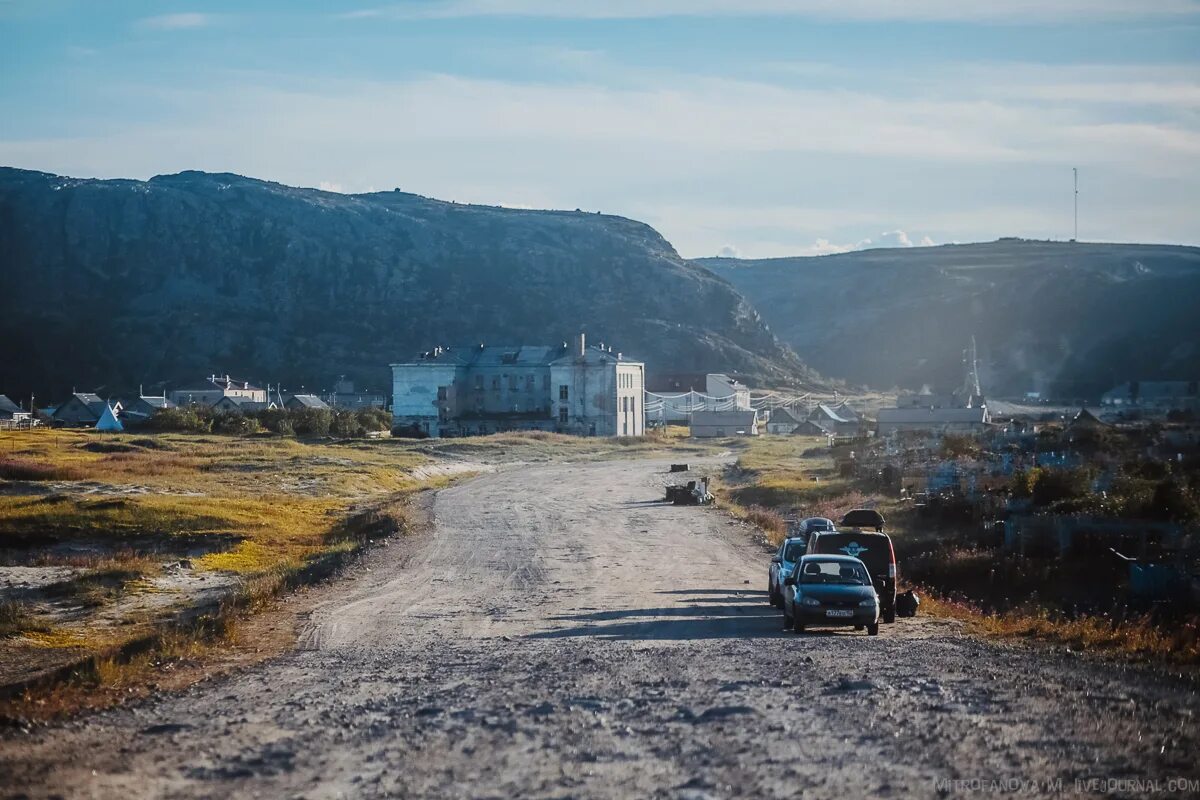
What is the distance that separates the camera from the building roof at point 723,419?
122625 millimetres

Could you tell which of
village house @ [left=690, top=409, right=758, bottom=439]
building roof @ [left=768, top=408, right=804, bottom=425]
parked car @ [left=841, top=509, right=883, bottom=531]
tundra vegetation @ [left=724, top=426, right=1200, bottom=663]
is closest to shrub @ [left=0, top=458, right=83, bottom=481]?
tundra vegetation @ [left=724, top=426, right=1200, bottom=663]

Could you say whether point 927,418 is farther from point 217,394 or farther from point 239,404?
point 217,394

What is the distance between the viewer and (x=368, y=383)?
7308 inches

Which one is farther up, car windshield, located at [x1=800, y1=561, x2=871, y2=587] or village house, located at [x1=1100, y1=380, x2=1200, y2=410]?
village house, located at [x1=1100, y1=380, x2=1200, y2=410]

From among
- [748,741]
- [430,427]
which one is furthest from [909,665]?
[430,427]

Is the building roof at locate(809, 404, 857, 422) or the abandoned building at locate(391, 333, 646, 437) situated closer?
the abandoned building at locate(391, 333, 646, 437)

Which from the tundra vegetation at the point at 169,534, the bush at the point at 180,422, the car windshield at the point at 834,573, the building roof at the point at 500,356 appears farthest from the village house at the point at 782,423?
the car windshield at the point at 834,573

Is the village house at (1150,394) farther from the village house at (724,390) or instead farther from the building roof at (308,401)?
the building roof at (308,401)

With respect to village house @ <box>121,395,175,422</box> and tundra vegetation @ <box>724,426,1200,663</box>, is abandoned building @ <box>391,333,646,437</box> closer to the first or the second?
village house @ <box>121,395,175,422</box>

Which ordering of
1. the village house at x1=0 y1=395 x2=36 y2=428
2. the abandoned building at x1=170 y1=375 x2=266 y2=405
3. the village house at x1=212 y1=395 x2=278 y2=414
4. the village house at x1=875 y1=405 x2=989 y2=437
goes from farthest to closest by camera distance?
the abandoned building at x1=170 y1=375 x2=266 y2=405
the village house at x1=212 y1=395 x2=278 y2=414
the village house at x1=0 y1=395 x2=36 y2=428
the village house at x1=875 y1=405 x2=989 y2=437

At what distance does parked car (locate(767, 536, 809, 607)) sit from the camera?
2352 centimetres

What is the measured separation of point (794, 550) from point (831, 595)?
3745 millimetres

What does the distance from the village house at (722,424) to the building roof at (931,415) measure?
60.3ft

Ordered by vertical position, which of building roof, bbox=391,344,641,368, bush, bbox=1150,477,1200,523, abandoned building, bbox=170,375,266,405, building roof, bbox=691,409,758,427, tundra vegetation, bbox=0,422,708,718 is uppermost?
building roof, bbox=391,344,641,368
